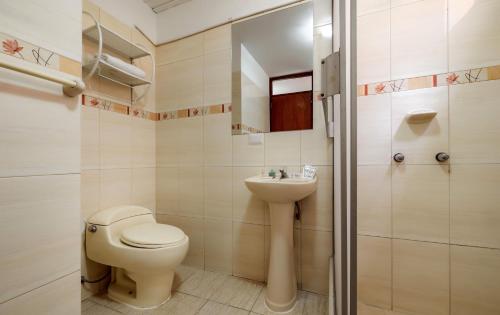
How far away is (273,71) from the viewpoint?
1552 millimetres

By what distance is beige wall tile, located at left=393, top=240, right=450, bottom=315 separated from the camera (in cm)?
110

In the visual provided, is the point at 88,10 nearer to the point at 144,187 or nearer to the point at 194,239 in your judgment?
the point at 144,187

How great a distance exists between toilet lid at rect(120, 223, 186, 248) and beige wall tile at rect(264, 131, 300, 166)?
0.77 metres

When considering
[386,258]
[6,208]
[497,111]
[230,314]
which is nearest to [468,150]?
[497,111]

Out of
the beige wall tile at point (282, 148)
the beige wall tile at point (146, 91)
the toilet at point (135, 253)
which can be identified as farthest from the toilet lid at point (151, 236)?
the beige wall tile at point (146, 91)

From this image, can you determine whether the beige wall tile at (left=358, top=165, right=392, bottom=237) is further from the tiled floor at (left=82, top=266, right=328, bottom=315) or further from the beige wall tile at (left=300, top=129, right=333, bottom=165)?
the tiled floor at (left=82, top=266, right=328, bottom=315)

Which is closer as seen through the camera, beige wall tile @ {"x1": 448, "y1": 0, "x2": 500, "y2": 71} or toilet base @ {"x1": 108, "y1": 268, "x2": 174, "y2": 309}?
beige wall tile @ {"x1": 448, "y1": 0, "x2": 500, "y2": 71}

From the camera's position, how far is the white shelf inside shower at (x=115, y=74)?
132 cm

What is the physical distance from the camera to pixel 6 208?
2.09 feet

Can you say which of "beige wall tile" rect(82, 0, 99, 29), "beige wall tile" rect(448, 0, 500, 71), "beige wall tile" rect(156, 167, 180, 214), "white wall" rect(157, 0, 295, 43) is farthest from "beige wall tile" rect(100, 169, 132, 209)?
"beige wall tile" rect(448, 0, 500, 71)

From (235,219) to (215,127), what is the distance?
73 cm

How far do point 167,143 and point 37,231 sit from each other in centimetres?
119

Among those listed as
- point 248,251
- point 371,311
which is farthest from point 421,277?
point 248,251

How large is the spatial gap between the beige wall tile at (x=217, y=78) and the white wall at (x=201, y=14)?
0.86 feet
